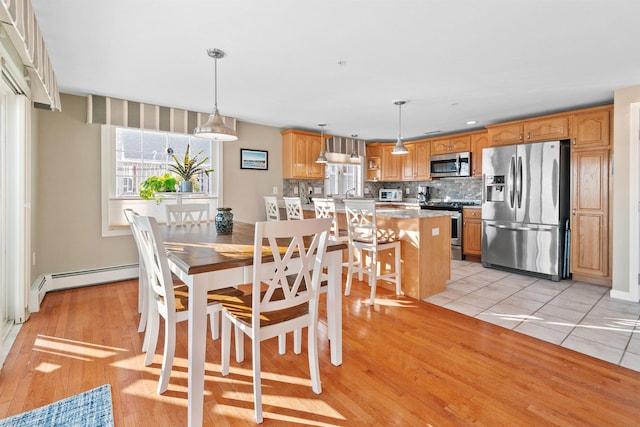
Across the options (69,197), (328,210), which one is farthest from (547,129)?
(69,197)

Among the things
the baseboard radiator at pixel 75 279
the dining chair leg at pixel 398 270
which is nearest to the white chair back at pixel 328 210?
the dining chair leg at pixel 398 270

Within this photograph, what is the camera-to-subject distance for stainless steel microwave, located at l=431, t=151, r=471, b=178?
5.50 metres

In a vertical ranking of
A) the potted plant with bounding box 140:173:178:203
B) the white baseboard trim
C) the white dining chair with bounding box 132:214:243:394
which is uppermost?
the potted plant with bounding box 140:173:178:203

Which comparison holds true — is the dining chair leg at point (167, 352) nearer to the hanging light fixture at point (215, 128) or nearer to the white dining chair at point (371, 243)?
the hanging light fixture at point (215, 128)

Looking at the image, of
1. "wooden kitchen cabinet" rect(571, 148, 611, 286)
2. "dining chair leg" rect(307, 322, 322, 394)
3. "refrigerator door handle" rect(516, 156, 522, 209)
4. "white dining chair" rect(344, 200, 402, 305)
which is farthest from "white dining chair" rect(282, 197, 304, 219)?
"wooden kitchen cabinet" rect(571, 148, 611, 286)

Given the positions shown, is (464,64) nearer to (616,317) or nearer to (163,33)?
(163,33)

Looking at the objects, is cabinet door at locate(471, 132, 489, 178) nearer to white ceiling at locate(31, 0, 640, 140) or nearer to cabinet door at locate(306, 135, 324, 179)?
white ceiling at locate(31, 0, 640, 140)

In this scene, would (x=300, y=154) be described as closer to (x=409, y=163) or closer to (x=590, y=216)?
(x=409, y=163)

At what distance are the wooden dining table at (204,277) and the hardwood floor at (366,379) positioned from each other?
0.69 feet

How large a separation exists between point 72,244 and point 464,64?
458cm

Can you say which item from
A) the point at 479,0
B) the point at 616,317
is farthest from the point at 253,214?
the point at 616,317

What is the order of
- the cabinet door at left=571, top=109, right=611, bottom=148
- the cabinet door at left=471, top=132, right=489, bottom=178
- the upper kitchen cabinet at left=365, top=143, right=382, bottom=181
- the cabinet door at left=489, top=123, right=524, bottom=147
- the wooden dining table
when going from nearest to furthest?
the wooden dining table → the cabinet door at left=571, top=109, right=611, bottom=148 → the cabinet door at left=489, top=123, right=524, bottom=147 → the cabinet door at left=471, top=132, right=489, bottom=178 → the upper kitchen cabinet at left=365, top=143, right=382, bottom=181

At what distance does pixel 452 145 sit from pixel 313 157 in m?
2.53

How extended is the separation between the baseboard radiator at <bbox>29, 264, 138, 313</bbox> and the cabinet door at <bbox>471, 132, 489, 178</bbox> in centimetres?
541
